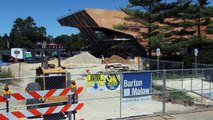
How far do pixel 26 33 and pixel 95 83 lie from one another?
421 feet

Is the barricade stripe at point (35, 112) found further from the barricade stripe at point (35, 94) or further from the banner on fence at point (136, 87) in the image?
the banner on fence at point (136, 87)

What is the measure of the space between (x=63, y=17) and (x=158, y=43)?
1666 inches

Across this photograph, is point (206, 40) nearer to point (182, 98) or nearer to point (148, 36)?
point (148, 36)

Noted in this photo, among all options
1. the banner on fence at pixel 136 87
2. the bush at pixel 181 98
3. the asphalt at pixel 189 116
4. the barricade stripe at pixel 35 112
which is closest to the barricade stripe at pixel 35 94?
the barricade stripe at pixel 35 112

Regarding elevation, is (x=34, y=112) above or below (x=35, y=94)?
below

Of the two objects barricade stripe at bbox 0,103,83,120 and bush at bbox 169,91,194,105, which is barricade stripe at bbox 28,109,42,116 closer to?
barricade stripe at bbox 0,103,83,120

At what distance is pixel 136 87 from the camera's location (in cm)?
1262

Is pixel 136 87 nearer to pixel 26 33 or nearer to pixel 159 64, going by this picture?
pixel 159 64

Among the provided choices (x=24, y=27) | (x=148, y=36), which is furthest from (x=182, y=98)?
(x=24, y=27)

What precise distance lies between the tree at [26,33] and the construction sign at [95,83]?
117 m

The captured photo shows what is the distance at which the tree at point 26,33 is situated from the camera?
5212 inches

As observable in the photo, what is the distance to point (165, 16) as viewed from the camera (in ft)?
158

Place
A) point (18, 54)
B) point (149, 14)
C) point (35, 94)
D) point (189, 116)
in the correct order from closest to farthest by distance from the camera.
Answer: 1. point (35, 94)
2. point (189, 116)
3. point (18, 54)
4. point (149, 14)

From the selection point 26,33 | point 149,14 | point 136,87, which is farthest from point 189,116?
point 26,33
